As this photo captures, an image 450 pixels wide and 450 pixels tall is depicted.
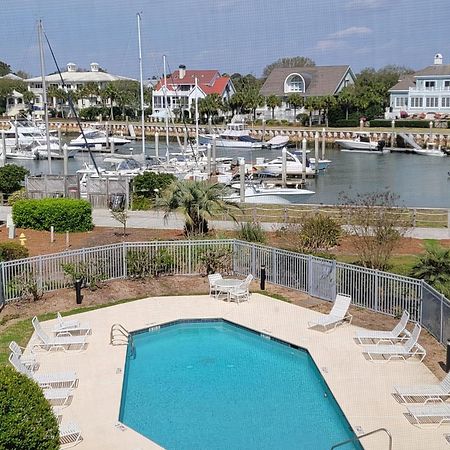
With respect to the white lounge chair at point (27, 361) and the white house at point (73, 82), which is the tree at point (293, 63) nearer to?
the white house at point (73, 82)

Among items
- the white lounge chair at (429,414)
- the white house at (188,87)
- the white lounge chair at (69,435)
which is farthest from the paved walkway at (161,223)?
the white house at (188,87)

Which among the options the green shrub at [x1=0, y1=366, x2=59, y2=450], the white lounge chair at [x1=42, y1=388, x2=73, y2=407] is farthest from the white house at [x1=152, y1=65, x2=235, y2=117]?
the green shrub at [x1=0, y1=366, x2=59, y2=450]

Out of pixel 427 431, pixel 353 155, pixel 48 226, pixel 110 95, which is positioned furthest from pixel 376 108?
pixel 427 431

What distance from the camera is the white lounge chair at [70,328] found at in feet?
53.6

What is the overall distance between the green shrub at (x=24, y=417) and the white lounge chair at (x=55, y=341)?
650cm

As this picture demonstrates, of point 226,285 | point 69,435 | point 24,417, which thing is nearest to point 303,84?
point 226,285

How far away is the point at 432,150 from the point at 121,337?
68.1m

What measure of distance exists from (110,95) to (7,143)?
31229mm

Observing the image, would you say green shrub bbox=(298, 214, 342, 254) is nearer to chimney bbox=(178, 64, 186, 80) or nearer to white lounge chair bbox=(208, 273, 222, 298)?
white lounge chair bbox=(208, 273, 222, 298)

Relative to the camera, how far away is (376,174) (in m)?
64.9

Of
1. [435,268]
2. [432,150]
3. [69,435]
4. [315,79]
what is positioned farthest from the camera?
[315,79]

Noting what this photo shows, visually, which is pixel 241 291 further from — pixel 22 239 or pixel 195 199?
pixel 22 239

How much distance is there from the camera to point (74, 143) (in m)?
81.6

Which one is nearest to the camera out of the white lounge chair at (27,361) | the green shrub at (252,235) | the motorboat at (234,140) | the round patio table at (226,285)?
the white lounge chair at (27,361)
